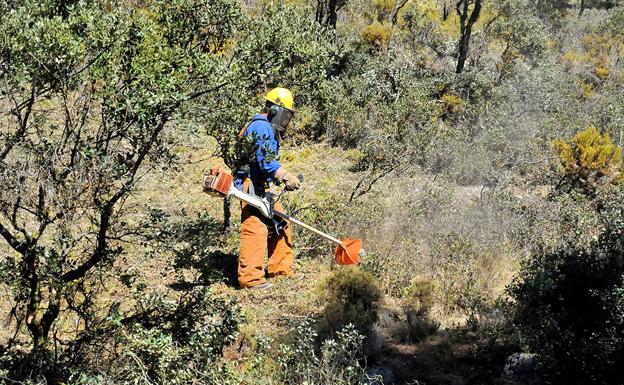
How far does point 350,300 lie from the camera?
5965 mm

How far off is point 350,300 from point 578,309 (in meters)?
2.04

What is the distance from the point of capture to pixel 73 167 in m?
3.77

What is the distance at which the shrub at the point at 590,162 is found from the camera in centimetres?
974

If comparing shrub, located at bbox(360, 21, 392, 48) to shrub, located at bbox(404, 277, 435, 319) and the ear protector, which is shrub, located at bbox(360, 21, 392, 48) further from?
shrub, located at bbox(404, 277, 435, 319)

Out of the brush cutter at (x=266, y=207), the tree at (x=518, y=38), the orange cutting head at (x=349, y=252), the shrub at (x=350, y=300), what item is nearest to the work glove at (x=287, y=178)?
the brush cutter at (x=266, y=207)

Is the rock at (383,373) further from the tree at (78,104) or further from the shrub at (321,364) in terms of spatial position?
the tree at (78,104)

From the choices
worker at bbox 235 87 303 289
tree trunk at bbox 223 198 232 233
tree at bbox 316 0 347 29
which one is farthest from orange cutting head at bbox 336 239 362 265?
tree at bbox 316 0 347 29

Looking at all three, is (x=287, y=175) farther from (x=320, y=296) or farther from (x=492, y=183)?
(x=492, y=183)

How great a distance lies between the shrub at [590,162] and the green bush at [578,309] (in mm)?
3663

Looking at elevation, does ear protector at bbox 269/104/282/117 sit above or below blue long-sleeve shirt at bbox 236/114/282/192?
above

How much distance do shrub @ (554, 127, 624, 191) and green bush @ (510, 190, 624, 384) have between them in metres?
3.66

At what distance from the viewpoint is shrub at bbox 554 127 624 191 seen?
9.74 metres

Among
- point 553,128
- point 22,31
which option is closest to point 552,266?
point 22,31

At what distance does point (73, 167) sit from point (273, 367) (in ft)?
6.90
